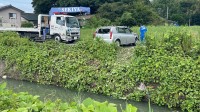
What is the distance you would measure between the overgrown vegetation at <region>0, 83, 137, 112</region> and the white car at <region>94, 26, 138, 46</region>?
13.6 metres

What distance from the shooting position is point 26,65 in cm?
1343

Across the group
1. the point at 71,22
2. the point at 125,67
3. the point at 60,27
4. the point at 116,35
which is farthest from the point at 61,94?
the point at 71,22

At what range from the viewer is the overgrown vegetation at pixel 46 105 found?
251 centimetres

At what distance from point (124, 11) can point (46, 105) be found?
3550cm

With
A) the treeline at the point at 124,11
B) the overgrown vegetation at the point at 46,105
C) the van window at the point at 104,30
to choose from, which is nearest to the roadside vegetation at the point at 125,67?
the van window at the point at 104,30

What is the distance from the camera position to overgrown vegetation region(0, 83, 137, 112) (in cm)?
251

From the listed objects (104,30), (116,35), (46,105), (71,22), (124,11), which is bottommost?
(46,105)

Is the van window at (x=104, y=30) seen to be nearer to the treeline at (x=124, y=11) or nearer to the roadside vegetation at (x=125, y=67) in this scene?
the roadside vegetation at (x=125, y=67)

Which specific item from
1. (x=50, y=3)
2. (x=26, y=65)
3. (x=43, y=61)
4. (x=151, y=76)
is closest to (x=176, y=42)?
(x=151, y=76)

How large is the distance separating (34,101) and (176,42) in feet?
27.2

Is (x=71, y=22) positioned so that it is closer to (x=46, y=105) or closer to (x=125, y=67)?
(x=125, y=67)

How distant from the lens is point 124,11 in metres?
37.9

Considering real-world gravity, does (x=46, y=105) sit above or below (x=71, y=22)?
below

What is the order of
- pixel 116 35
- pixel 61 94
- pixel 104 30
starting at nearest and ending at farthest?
pixel 61 94
pixel 116 35
pixel 104 30
